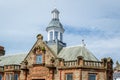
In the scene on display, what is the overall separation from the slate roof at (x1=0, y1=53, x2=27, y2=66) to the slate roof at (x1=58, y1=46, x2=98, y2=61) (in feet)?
30.4

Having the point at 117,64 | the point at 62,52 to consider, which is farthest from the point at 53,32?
the point at 117,64

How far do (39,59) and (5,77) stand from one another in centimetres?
795

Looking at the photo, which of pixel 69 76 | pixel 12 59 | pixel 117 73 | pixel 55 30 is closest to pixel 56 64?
pixel 69 76

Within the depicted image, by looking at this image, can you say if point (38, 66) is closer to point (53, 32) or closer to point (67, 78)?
point (67, 78)

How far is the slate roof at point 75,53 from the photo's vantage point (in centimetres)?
4910

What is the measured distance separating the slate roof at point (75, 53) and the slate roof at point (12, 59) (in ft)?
30.4

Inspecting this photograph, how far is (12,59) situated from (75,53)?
48.3 ft

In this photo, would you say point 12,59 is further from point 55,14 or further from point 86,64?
point 86,64

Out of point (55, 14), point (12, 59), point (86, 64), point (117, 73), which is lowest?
point (86, 64)

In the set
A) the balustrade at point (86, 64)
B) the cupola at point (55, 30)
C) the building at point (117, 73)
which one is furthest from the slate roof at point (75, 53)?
the building at point (117, 73)

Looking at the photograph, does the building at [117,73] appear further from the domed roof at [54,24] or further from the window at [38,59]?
the window at [38,59]

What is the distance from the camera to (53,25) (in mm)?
57781

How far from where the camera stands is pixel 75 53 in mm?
50094

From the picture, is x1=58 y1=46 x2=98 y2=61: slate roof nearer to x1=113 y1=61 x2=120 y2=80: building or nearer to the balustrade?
the balustrade
